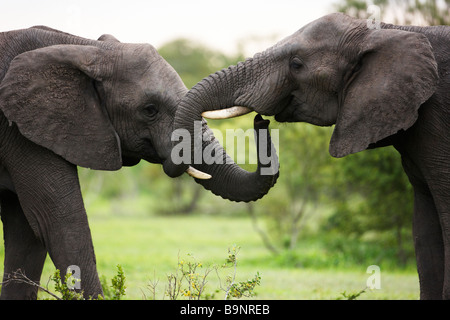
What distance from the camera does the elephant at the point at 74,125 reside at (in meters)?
6.16

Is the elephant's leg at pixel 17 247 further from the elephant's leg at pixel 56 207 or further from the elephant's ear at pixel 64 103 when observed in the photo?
the elephant's ear at pixel 64 103

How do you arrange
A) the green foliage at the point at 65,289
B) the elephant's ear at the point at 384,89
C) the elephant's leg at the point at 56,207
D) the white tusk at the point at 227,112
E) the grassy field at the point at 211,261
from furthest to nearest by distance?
the grassy field at the point at 211,261 < the elephant's leg at the point at 56,207 < the white tusk at the point at 227,112 < the green foliage at the point at 65,289 < the elephant's ear at the point at 384,89

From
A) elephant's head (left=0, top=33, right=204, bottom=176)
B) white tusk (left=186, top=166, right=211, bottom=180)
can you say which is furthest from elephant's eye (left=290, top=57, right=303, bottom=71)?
white tusk (left=186, top=166, right=211, bottom=180)

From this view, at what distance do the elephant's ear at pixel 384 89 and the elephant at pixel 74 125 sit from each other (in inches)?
29.9

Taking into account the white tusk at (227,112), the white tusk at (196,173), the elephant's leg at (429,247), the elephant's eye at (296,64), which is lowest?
the elephant's leg at (429,247)

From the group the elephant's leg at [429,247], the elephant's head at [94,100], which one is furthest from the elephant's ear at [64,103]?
the elephant's leg at [429,247]

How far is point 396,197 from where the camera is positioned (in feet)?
45.4

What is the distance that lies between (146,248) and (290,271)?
640 centimetres

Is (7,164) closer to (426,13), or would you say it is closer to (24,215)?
(24,215)

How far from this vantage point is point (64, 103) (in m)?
6.36

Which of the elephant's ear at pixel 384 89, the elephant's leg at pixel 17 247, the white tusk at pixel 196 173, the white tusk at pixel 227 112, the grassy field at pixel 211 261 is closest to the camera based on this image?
the elephant's ear at pixel 384 89

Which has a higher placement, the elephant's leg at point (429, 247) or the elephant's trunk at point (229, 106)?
the elephant's trunk at point (229, 106)
